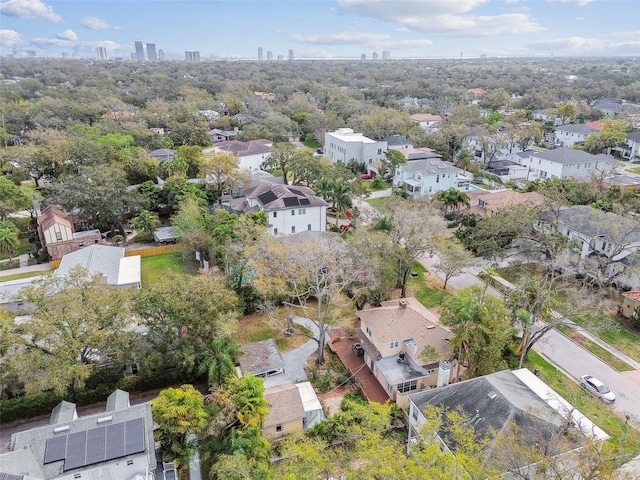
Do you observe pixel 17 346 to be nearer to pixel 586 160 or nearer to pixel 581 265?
pixel 581 265

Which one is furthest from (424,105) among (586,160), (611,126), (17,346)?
(17,346)

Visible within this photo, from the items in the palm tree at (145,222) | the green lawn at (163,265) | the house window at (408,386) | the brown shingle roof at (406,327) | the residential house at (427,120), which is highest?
the residential house at (427,120)

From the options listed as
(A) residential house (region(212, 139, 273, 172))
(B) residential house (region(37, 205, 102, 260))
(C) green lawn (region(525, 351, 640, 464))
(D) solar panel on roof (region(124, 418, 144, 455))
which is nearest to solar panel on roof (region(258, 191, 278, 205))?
(B) residential house (region(37, 205, 102, 260))

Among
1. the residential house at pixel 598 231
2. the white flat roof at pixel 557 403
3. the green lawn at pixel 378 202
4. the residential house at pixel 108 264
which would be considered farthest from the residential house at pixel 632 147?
the residential house at pixel 108 264

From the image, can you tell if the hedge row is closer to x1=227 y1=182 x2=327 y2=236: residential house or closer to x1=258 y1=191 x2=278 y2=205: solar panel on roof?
x1=227 y1=182 x2=327 y2=236: residential house

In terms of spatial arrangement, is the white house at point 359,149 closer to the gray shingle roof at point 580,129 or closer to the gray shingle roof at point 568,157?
the gray shingle roof at point 568,157

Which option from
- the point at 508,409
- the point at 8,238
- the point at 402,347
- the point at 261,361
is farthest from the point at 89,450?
the point at 8,238

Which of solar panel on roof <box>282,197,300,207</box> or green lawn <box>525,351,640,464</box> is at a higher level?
solar panel on roof <box>282,197,300,207</box>

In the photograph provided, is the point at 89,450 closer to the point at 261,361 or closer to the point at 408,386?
the point at 261,361
